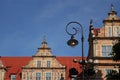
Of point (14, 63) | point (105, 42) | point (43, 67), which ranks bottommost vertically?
point (43, 67)

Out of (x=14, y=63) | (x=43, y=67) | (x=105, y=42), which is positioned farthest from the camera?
(x=14, y=63)

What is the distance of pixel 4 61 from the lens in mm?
46719

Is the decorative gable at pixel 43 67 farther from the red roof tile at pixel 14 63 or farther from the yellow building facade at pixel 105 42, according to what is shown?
the yellow building facade at pixel 105 42

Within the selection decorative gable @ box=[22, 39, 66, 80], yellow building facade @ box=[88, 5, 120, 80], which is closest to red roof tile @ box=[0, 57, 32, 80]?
decorative gable @ box=[22, 39, 66, 80]

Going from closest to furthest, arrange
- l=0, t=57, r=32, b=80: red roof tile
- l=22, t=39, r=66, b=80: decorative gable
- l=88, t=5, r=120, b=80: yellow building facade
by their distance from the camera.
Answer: l=88, t=5, r=120, b=80: yellow building facade, l=22, t=39, r=66, b=80: decorative gable, l=0, t=57, r=32, b=80: red roof tile

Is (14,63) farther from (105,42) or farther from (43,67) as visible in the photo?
(105,42)

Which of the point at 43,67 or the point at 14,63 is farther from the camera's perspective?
the point at 14,63

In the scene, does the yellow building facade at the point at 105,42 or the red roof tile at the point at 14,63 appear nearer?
the yellow building facade at the point at 105,42

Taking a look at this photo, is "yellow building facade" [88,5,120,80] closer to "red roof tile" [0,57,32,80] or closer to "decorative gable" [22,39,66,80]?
"decorative gable" [22,39,66,80]

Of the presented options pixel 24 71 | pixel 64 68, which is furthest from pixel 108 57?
pixel 24 71

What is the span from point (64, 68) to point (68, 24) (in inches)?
963

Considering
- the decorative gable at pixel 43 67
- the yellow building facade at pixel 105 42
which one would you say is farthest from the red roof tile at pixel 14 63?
the yellow building facade at pixel 105 42

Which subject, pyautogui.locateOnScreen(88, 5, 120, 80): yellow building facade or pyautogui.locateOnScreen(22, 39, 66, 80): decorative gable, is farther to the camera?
pyautogui.locateOnScreen(22, 39, 66, 80): decorative gable

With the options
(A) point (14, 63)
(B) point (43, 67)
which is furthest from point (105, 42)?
(A) point (14, 63)
